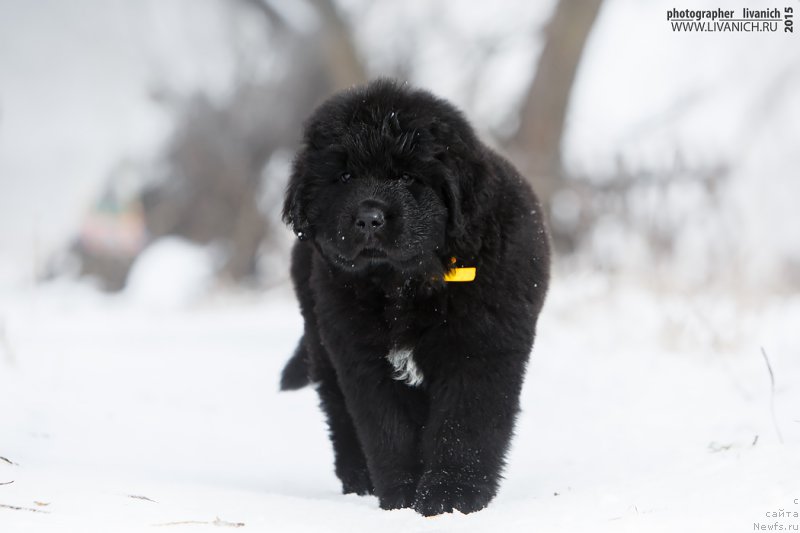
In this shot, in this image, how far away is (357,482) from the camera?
3771 mm

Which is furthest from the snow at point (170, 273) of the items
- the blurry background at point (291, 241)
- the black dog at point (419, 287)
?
the black dog at point (419, 287)

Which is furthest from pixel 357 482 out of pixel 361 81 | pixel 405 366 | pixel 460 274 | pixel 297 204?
pixel 361 81

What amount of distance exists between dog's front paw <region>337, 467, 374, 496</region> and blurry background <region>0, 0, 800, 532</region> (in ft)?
0.32

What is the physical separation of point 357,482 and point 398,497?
606 mm

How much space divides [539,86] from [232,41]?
17.9 feet

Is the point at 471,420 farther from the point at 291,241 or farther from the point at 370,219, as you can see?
the point at 291,241

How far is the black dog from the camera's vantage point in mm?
3145

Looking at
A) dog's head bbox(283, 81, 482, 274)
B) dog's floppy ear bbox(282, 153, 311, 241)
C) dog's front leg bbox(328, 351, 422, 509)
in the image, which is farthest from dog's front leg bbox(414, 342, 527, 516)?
dog's floppy ear bbox(282, 153, 311, 241)

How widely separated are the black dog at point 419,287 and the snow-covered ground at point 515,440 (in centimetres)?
23

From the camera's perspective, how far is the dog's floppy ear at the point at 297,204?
3355 mm

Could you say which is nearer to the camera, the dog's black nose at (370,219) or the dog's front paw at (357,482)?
the dog's black nose at (370,219)

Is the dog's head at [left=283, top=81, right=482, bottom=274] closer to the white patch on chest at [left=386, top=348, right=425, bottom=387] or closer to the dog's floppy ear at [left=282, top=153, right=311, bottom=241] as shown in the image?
the dog's floppy ear at [left=282, top=153, right=311, bottom=241]

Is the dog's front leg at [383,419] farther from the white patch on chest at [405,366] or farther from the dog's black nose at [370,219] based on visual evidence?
the dog's black nose at [370,219]

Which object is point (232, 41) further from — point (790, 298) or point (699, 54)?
point (790, 298)
